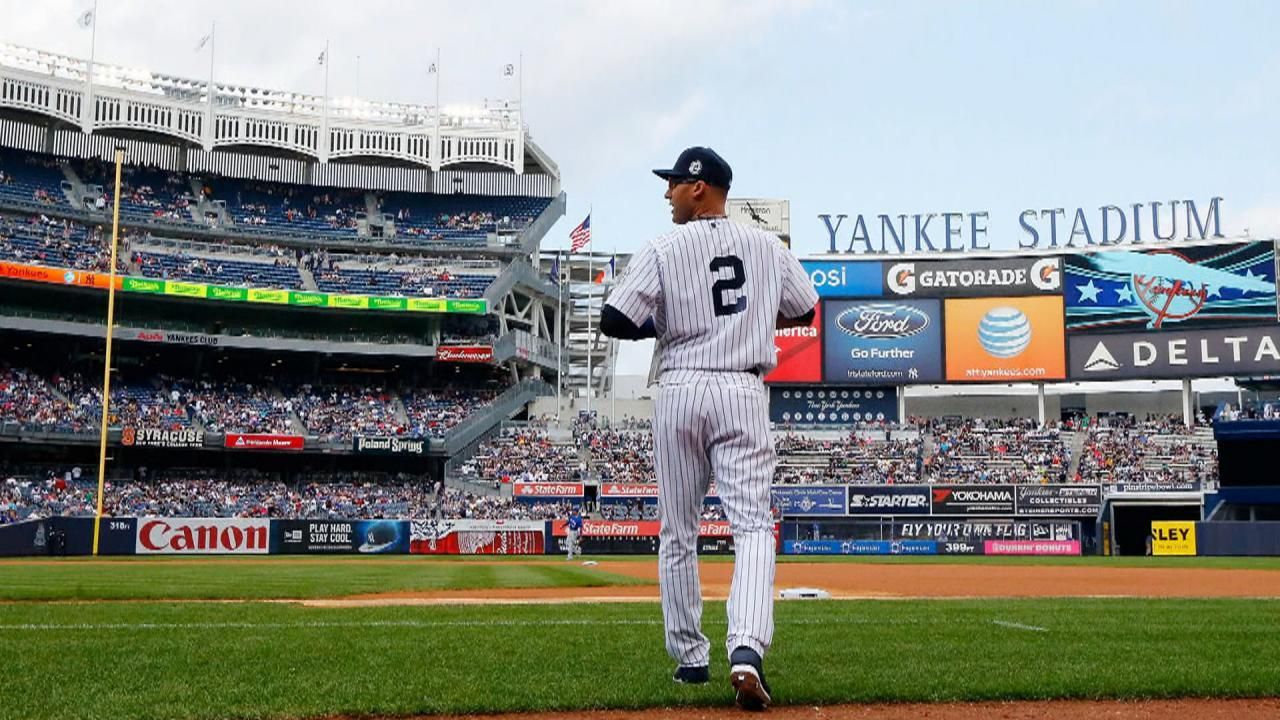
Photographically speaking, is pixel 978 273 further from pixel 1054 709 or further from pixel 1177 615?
pixel 1054 709

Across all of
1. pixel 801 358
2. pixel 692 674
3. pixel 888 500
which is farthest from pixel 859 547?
pixel 692 674

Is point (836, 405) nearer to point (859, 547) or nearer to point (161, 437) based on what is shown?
point (859, 547)

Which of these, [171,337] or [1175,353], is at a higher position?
[171,337]

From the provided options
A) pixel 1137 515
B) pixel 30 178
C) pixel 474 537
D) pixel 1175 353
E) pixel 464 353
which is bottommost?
pixel 474 537

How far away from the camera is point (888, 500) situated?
4212 cm

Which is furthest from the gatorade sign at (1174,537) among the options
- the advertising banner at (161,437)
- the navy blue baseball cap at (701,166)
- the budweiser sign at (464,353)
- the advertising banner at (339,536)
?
the navy blue baseball cap at (701,166)

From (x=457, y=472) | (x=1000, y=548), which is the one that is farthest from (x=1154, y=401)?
(x=457, y=472)

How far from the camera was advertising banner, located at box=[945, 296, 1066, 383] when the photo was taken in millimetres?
46188

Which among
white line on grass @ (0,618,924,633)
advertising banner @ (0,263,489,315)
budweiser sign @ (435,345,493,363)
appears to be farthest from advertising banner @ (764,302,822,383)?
white line on grass @ (0,618,924,633)

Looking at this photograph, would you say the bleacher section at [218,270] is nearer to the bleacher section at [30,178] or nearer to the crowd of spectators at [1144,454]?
the bleacher section at [30,178]

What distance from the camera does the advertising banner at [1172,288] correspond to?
147ft

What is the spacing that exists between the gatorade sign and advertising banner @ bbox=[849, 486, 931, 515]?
7.65 metres

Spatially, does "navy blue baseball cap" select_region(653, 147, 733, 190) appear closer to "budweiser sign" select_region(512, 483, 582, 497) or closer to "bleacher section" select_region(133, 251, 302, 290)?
"budweiser sign" select_region(512, 483, 582, 497)

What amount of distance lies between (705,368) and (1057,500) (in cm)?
3932
